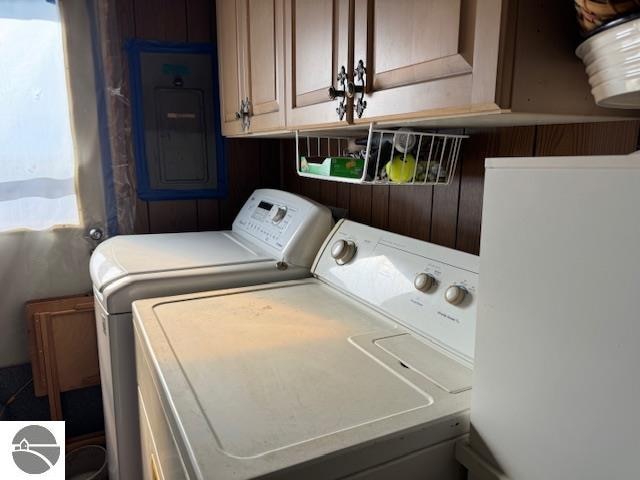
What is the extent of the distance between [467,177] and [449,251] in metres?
0.24

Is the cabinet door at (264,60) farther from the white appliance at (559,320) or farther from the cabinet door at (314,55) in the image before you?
the white appliance at (559,320)

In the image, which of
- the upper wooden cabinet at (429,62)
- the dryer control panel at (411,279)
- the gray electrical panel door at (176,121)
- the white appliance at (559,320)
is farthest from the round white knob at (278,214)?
the white appliance at (559,320)

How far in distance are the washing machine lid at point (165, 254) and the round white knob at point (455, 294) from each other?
0.73m

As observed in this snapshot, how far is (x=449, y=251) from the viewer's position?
3.45 feet

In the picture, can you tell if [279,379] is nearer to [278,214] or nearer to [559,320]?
[559,320]

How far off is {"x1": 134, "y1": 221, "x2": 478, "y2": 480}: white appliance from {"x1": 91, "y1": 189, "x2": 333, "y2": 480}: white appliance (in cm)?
8

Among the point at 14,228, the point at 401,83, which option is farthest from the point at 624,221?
the point at 14,228

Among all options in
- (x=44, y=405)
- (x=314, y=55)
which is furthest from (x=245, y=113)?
(x=44, y=405)

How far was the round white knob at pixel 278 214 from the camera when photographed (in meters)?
1.70

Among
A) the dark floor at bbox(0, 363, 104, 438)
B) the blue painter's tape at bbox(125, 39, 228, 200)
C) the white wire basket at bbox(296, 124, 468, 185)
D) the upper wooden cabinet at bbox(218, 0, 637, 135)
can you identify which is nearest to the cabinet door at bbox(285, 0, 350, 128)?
the upper wooden cabinet at bbox(218, 0, 637, 135)

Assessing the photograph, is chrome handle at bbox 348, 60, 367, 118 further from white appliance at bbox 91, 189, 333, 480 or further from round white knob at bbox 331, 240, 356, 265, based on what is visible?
white appliance at bbox 91, 189, 333, 480

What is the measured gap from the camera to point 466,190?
1188 mm

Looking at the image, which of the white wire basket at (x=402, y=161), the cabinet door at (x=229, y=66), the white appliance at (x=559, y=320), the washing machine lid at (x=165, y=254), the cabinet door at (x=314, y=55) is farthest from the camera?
the cabinet door at (x=229, y=66)

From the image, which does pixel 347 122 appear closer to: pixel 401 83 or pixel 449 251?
pixel 401 83
